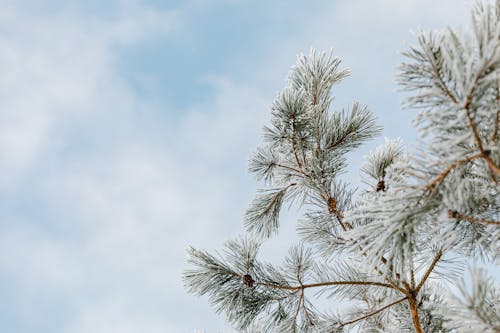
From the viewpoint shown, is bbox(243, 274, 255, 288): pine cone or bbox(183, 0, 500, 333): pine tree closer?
bbox(183, 0, 500, 333): pine tree

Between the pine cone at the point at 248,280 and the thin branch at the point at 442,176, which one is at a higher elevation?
the pine cone at the point at 248,280

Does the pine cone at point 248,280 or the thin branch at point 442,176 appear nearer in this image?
the thin branch at point 442,176

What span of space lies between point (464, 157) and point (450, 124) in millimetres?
133

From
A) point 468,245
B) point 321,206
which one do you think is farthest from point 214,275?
point 468,245

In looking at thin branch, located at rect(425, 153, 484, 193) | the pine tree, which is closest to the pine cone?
the pine tree

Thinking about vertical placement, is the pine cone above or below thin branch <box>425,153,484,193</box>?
above

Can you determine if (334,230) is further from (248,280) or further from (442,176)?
(442,176)

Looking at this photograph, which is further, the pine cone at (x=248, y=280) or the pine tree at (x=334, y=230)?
the pine cone at (x=248, y=280)

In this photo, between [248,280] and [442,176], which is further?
[248,280]

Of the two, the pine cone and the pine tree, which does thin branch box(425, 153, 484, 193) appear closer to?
the pine tree

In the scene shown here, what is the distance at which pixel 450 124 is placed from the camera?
3.44ft

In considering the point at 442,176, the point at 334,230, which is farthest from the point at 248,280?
the point at 442,176

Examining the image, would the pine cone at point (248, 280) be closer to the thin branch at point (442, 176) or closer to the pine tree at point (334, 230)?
the pine tree at point (334, 230)

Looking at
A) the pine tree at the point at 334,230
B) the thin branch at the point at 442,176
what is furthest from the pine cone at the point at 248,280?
the thin branch at the point at 442,176
